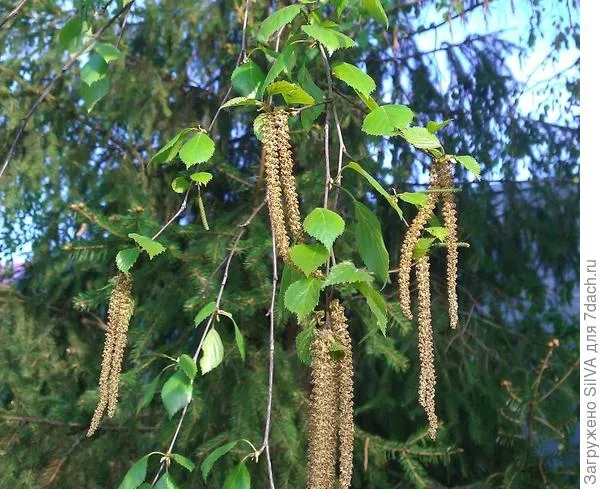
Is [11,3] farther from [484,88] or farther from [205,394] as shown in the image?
[484,88]

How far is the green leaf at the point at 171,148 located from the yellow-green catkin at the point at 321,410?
1.37 ft

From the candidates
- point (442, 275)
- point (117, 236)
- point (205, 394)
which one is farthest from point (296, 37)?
point (442, 275)

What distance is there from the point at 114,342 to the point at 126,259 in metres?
0.14

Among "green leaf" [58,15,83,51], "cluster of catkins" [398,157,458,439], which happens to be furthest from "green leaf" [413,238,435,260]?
"green leaf" [58,15,83,51]

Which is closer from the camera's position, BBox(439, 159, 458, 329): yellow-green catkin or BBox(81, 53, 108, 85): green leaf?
BBox(439, 159, 458, 329): yellow-green catkin

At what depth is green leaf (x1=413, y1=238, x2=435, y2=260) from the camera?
43.6 inches

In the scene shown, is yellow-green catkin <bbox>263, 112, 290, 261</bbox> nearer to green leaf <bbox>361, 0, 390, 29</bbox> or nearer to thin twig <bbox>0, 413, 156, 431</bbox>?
green leaf <bbox>361, 0, 390, 29</bbox>

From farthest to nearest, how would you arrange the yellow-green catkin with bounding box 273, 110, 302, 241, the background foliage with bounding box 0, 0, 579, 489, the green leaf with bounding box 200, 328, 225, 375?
1. the background foliage with bounding box 0, 0, 579, 489
2. the green leaf with bounding box 200, 328, 225, 375
3. the yellow-green catkin with bounding box 273, 110, 302, 241

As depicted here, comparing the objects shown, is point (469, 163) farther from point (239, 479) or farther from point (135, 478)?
point (135, 478)

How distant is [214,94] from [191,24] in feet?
0.97

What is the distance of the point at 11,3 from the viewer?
2.85 m

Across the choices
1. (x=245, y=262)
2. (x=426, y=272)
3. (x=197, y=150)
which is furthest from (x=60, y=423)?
(x=426, y=272)

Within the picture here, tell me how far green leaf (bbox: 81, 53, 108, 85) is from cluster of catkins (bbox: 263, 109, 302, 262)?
1.53 feet

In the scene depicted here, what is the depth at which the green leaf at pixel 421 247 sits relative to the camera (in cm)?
111
